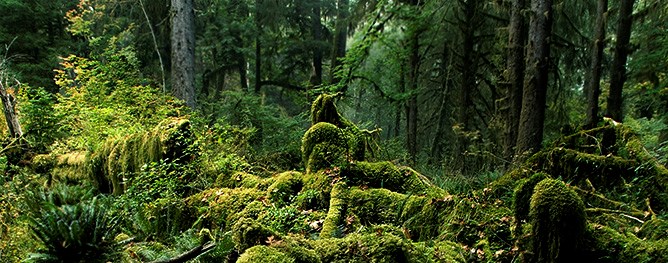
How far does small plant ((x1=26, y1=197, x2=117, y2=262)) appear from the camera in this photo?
2.44 m

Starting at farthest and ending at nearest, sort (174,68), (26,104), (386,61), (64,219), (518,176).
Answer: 1. (386,61)
2. (174,68)
3. (26,104)
4. (518,176)
5. (64,219)

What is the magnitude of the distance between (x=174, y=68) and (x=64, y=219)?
8.95 m

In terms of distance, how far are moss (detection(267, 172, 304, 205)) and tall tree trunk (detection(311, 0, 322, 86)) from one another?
40.4 ft

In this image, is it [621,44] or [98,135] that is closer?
[98,135]

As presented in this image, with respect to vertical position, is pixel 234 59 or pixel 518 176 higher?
pixel 234 59

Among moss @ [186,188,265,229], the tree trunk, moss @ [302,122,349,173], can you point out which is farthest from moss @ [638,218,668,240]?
the tree trunk

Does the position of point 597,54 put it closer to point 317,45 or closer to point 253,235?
point 253,235

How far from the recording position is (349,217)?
4117mm

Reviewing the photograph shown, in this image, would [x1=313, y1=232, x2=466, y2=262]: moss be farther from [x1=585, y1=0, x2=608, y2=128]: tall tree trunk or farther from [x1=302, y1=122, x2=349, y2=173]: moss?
[x1=585, y1=0, x2=608, y2=128]: tall tree trunk

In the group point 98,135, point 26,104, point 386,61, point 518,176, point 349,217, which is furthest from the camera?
point 386,61

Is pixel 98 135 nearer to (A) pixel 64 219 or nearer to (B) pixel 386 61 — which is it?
(A) pixel 64 219

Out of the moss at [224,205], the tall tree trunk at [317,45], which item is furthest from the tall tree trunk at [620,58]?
the tall tree trunk at [317,45]

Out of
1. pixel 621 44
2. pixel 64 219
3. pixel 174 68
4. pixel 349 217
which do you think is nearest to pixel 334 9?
pixel 174 68

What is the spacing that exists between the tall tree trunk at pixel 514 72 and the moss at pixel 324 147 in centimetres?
455
